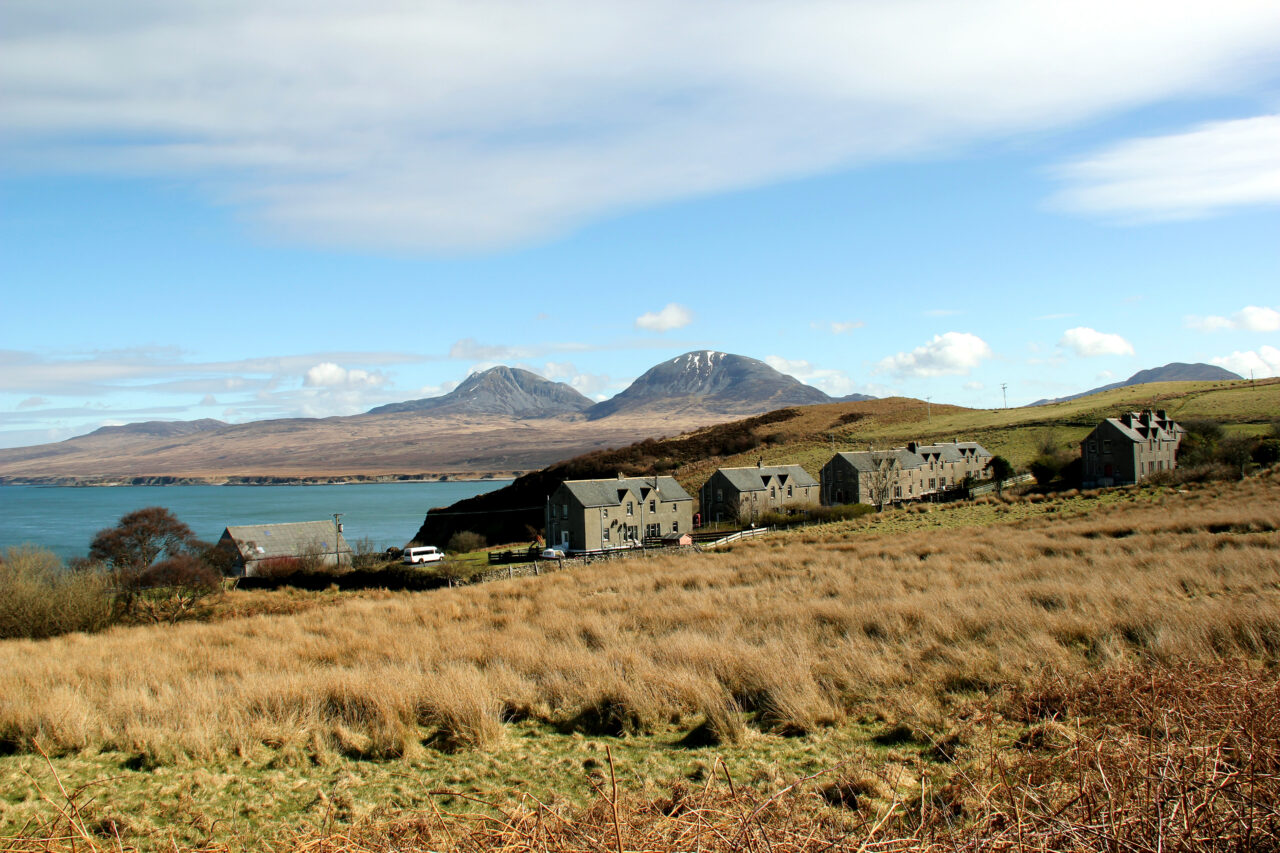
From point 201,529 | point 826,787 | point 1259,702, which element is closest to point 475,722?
point 826,787

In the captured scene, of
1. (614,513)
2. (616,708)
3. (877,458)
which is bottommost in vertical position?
(614,513)

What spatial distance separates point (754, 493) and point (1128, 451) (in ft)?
97.5

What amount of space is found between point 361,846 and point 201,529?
12373 cm

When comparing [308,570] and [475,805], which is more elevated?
[475,805]

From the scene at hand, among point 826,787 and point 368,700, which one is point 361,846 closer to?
point 826,787

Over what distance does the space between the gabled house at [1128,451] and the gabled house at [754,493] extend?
910 inches

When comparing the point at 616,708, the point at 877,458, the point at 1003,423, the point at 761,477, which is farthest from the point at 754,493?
the point at 616,708

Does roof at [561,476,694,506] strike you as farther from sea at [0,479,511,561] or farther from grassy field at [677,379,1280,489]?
sea at [0,479,511,561]

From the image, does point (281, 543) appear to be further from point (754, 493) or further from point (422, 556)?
point (754, 493)

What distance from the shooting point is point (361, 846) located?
3797 millimetres

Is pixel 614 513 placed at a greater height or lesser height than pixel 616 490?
lesser

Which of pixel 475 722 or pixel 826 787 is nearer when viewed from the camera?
pixel 826 787

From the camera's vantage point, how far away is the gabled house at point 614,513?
6253cm

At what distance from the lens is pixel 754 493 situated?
226 ft
